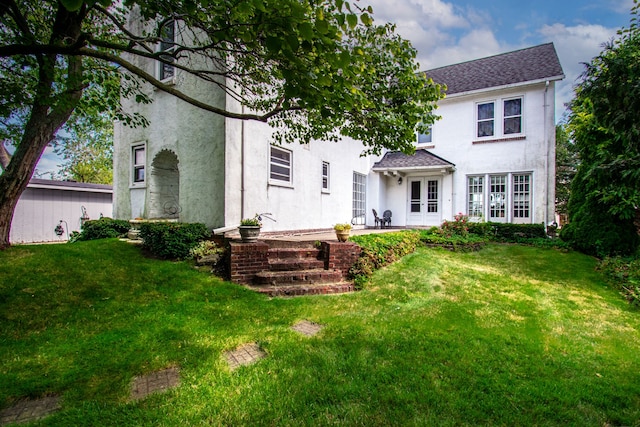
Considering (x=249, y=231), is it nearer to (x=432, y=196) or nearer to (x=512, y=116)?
(x=432, y=196)

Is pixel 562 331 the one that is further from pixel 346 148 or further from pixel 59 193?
pixel 59 193

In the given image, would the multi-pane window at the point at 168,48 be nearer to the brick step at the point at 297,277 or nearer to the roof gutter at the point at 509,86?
the brick step at the point at 297,277

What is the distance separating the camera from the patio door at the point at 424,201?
47.6 ft

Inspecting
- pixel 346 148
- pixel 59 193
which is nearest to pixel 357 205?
pixel 346 148

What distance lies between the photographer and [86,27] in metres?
6.68

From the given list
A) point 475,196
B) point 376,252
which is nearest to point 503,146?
point 475,196

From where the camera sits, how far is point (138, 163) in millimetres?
9844

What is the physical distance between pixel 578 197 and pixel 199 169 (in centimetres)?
1209

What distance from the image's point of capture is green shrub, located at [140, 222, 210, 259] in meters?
6.69

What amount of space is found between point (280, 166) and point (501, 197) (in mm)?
9990

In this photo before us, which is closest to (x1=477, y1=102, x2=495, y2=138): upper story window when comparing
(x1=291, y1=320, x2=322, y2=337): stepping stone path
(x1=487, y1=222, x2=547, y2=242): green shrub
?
(x1=487, y1=222, x2=547, y2=242): green shrub

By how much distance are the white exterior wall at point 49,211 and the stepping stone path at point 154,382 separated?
16343mm

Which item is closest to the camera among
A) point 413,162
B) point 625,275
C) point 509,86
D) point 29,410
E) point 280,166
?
point 29,410

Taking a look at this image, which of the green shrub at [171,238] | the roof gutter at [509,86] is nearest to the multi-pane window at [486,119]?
the roof gutter at [509,86]
